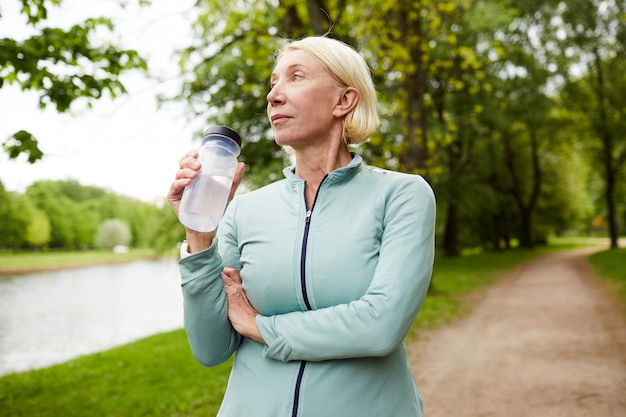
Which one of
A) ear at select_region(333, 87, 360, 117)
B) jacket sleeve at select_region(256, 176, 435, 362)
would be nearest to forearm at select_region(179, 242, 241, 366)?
jacket sleeve at select_region(256, 176, 435, 362)

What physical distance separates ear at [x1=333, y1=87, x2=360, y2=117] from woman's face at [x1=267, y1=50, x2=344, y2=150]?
1.6 inches

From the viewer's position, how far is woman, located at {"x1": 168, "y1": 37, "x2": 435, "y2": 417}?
56.1 inches

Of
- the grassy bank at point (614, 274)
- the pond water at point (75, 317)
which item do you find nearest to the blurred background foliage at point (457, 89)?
the pond water at point (75, 317)

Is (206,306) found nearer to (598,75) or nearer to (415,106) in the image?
(415,106)

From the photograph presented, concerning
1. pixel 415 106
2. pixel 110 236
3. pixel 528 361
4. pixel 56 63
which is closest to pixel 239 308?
pixel 56 63

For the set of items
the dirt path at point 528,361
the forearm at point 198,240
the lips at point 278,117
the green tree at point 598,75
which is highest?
the green tree at point 598,75

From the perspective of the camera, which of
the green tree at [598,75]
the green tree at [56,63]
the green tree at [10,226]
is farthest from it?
the green tree at [10,226]

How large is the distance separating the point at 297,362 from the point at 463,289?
1210cm

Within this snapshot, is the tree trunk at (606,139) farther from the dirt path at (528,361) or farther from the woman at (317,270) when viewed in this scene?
the woman at (317,270)

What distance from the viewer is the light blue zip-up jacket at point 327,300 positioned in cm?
142

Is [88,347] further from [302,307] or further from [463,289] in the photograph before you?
[302,307]

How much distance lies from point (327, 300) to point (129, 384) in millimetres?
5602

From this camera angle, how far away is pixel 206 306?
4.81 feet

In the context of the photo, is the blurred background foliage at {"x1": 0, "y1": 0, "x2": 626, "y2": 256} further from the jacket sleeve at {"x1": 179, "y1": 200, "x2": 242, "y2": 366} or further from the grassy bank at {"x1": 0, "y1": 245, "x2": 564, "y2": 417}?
the grassy bank at {"x1": 0, "y1": 245, "x2": 564, "y2": 417}
